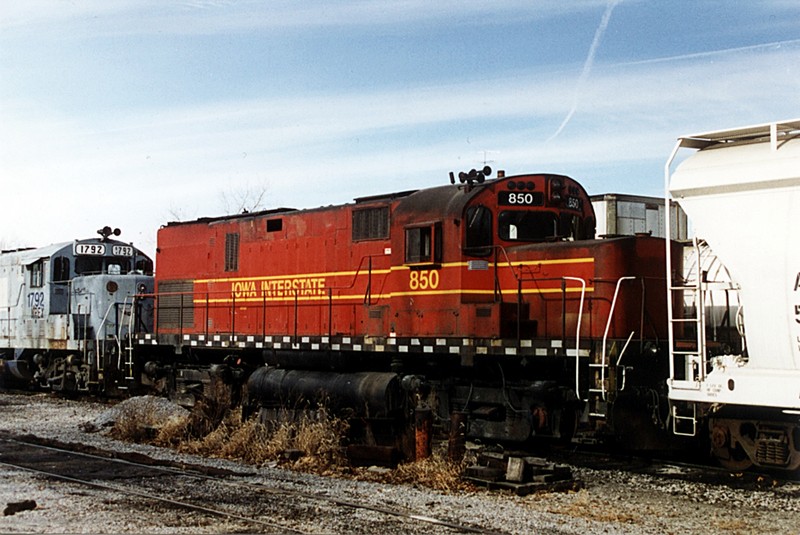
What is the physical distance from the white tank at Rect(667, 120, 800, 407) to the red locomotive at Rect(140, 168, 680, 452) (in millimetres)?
2335

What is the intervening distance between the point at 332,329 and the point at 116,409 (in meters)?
4.88

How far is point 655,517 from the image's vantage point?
32.7ft

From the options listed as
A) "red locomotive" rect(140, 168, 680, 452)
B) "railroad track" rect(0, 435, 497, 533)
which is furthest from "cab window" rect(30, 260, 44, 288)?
"railroad track" rect(0, 435, 497, 533)

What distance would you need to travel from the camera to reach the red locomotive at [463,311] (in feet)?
44.6

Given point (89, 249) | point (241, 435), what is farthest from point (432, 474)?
point (89, 249)

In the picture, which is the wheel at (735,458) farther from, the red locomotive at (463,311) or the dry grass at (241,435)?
the dry grass at (241,435)

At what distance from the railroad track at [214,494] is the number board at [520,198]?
19.3ft

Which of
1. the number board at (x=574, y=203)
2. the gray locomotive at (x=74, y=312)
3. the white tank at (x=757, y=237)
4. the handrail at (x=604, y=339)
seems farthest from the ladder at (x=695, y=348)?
the gray locomotive at (x=74, y=312)

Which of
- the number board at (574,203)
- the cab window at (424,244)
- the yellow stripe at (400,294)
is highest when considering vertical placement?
the number board at (574,203)

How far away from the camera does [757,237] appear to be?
1059 cm

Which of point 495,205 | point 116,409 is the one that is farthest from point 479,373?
point 116,409

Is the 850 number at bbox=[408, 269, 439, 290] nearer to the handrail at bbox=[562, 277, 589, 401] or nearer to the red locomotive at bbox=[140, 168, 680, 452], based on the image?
the red locomotive at bbox=[140, 168, 680, 452]

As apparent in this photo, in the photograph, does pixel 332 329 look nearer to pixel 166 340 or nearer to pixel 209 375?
pixel 209 375

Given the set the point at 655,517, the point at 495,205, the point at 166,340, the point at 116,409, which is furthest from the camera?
the point at 166,340
